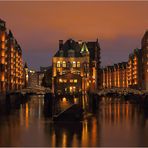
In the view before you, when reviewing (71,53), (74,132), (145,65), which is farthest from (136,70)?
(74,132)

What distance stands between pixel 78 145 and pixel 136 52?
127268mm

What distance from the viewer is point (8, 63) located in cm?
13500

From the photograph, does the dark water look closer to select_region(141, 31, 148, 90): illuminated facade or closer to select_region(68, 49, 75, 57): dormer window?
select_region(141, 31, 148, 90): illuminated facade

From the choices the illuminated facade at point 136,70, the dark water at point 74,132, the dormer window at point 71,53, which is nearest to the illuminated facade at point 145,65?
the illuminated facade at point 136,70

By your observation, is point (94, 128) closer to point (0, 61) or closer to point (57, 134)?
point (57, 134)

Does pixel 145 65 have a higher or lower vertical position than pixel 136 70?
higher

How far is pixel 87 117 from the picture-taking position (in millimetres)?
80438

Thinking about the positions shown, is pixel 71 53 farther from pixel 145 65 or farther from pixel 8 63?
pixel 145 65

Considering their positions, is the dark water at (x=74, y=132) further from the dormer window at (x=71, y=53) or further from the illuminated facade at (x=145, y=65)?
the dormer window at (x=71, y=53)

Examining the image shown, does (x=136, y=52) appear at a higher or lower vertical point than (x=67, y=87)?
higher

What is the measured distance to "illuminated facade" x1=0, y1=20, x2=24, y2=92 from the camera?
11638cm

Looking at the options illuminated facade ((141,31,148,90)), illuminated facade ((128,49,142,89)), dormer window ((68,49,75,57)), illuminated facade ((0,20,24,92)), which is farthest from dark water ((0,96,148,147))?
illuminated facade ((128,49,142,89))

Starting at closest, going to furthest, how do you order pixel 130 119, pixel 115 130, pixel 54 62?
pixel 115 130
pixel 130 119
pixel 54 62

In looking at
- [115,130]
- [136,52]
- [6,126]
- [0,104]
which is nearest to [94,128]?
[115,130]
